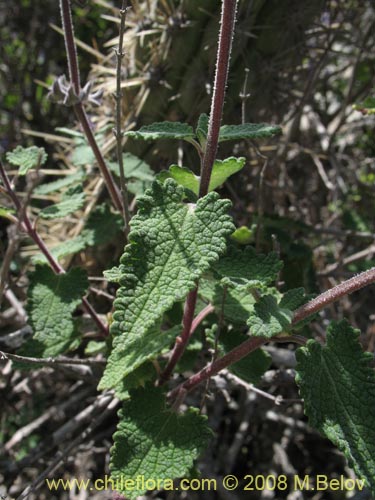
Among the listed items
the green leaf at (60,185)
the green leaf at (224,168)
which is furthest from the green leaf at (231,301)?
the green leaf at (60,185)

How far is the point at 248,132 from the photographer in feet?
3.63

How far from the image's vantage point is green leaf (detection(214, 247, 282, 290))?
1.07 metres

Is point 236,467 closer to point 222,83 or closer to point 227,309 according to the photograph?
point 227,309

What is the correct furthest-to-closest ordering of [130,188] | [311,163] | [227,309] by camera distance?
[311,163] < [130,188] < [227,309]

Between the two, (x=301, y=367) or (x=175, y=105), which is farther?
(x=175, y=105)

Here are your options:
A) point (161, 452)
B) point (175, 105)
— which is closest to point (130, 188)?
point (175, 105)

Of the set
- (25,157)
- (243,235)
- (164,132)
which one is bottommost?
(243,235)

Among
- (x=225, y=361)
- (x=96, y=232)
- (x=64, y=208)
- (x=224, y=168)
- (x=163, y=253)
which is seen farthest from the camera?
(x=96, y=232)

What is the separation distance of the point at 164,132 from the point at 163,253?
27 centimetres

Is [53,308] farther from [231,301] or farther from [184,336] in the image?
[231,301]

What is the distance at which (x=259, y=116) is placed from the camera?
6.87ft

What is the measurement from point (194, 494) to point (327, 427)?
0.87 metres

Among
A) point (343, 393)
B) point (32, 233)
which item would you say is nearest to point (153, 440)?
point (343, 393)

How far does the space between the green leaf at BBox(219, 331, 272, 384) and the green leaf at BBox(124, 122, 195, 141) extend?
56 cm
